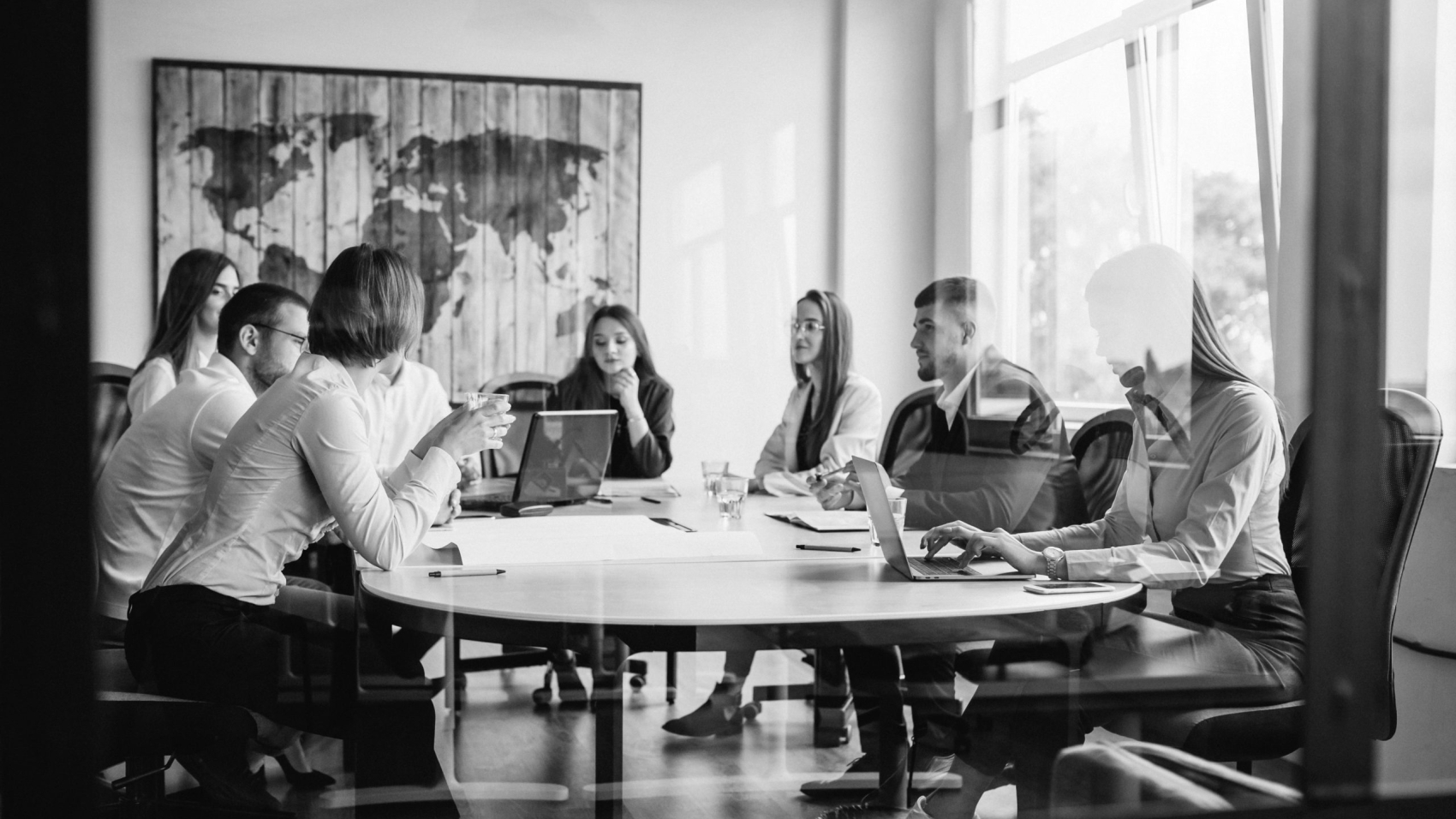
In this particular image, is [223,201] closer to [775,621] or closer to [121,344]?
[121,344]

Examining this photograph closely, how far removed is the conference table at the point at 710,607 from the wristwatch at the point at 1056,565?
0.26 ft

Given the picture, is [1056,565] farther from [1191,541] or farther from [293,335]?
[293,335]

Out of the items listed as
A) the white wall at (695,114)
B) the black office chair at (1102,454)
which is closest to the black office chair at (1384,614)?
the black office chair at (1102,454)

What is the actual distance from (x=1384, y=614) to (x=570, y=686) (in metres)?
2.47

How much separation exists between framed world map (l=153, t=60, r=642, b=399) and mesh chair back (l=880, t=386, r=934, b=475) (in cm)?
201

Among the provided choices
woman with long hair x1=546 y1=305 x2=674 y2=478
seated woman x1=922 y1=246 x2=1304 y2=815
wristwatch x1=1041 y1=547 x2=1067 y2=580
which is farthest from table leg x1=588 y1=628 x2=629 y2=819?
woman with long hair x1=546 y1=305 x2=674 y2=478

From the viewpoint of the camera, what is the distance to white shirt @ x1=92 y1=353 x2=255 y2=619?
217 centimetres

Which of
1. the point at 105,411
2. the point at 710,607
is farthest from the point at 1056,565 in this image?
the point at 105,411

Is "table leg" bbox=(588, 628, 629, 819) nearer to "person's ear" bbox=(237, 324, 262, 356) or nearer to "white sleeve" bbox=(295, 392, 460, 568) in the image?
"white sleeve" bbox=(295, 392, 460, 568)

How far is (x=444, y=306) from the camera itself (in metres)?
5.08

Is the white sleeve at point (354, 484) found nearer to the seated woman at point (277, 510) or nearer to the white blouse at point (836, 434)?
the seated woman at point (277, 510)

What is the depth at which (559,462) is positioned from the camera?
2.81 meters

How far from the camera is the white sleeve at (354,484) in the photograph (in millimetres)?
1821

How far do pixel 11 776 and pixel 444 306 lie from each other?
452 cm
